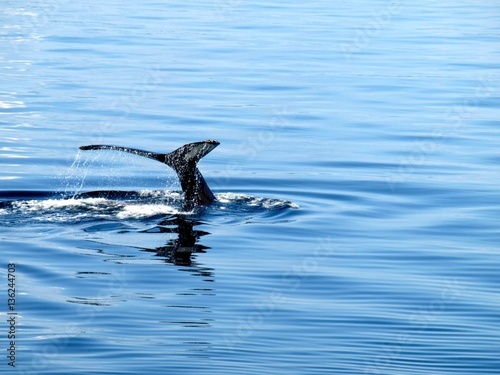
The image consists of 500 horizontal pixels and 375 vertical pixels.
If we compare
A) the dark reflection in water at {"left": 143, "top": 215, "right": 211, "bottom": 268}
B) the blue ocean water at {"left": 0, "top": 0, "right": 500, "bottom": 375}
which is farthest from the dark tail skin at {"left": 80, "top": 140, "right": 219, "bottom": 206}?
the dark reflection in water at {"left": 143, "top": 215, "right": 211, "bottom": 268}

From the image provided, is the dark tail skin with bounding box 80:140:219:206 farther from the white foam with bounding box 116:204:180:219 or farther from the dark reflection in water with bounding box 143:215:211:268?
the dark reflection in water with bounding box 143:215:211:268

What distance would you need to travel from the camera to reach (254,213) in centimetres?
1428

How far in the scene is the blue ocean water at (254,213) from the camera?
955 centimetres

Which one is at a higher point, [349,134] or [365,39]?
[365,39]

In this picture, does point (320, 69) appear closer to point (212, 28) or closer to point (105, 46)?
point (105, 46)

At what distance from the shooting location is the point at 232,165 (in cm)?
1780

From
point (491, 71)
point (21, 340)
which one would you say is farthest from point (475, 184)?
point (491, 71)

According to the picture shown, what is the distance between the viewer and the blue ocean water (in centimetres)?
955

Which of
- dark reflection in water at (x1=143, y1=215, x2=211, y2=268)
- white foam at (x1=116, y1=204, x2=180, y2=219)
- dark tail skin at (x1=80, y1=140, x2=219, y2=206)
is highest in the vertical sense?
dark tail skin at (x1=80, y1=140, x2=219, y2=206)

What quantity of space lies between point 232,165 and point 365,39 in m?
17.9

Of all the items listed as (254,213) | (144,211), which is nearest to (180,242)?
(144,211)

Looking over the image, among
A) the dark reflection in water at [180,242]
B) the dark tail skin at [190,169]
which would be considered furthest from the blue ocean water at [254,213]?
the dark tail skin at [190,169]

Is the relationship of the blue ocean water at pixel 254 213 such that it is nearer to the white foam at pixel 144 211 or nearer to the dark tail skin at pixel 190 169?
the white foam at pixel 144 211

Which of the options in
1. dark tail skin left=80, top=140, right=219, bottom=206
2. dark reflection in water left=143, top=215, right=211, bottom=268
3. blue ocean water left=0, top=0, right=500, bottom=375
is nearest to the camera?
blue ocean water left=0, top=0, right=500, bottom=375
